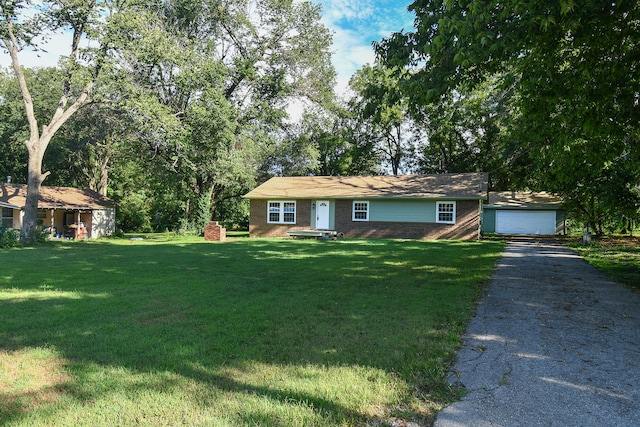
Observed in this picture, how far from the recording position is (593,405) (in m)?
2.95

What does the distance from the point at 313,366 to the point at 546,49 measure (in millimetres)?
6114

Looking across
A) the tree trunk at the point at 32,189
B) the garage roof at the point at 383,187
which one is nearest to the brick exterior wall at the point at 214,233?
the garage roof at the point at 383,187

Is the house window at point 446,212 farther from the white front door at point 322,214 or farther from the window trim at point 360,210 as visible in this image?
the white front door at point 322,214

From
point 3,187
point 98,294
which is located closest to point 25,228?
point 3,187

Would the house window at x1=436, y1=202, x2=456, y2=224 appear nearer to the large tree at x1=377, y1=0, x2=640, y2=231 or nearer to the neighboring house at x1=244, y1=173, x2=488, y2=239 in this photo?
the neighboring house at x1=244, y1=173, x2=488, y2=239

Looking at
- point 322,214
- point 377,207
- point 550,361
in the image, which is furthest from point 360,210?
point 550,361

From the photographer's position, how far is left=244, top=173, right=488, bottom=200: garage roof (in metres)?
22.0

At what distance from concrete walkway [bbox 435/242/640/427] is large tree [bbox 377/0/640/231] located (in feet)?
11.5

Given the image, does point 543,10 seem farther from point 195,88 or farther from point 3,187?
point 3,187

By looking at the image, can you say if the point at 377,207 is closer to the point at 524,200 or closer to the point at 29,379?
the point at 524,200

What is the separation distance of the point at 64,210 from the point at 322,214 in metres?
17.4

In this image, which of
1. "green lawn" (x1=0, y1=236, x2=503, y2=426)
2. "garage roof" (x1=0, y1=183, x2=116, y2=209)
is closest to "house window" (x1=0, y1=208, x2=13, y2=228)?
"garage roof" (x1=0, y1=183, x2=116, y2=209)

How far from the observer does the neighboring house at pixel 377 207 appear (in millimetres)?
21592

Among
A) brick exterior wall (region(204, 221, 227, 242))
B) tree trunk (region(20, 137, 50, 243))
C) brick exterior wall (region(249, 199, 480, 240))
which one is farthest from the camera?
brick exterior wall (region(249, 199, 480, 240))
